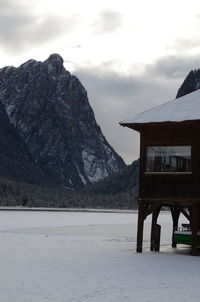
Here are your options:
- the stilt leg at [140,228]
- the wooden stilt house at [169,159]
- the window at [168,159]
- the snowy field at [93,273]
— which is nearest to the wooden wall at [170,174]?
the wooden stilt house at [169,159]

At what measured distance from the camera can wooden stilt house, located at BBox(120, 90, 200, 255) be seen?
86.9ft

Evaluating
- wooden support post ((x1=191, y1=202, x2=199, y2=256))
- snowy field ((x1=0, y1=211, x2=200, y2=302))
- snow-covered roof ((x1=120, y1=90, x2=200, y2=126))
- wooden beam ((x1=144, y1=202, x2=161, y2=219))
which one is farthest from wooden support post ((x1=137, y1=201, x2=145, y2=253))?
snow-covered roof ((x1=120, y1=90, x2=200, y2=126))

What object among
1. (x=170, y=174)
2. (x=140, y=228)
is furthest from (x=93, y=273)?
(x=170, y=174)

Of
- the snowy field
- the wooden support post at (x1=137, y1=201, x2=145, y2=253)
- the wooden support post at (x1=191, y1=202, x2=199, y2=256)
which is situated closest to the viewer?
the snowy field

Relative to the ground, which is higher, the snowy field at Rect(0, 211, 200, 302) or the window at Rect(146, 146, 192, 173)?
the window at Rect(146, 146, 192, 173)

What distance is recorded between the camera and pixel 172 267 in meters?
21.8

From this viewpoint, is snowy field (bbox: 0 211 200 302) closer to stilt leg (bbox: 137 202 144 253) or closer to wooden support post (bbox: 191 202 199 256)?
stilt leg (bbox: 137 202 144 253)

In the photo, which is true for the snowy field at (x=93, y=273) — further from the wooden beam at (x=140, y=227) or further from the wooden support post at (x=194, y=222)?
the wooden support post at (x=194, y=222)

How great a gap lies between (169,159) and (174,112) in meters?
2.18

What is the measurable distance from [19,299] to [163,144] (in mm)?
14228

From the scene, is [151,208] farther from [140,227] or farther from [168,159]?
[168,159]

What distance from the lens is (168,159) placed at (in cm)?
2731

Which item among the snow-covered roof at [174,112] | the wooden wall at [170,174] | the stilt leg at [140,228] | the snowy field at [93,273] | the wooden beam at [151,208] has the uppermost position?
the snow-covered roof at [174,112]

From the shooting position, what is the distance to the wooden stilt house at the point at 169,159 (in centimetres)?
2648
